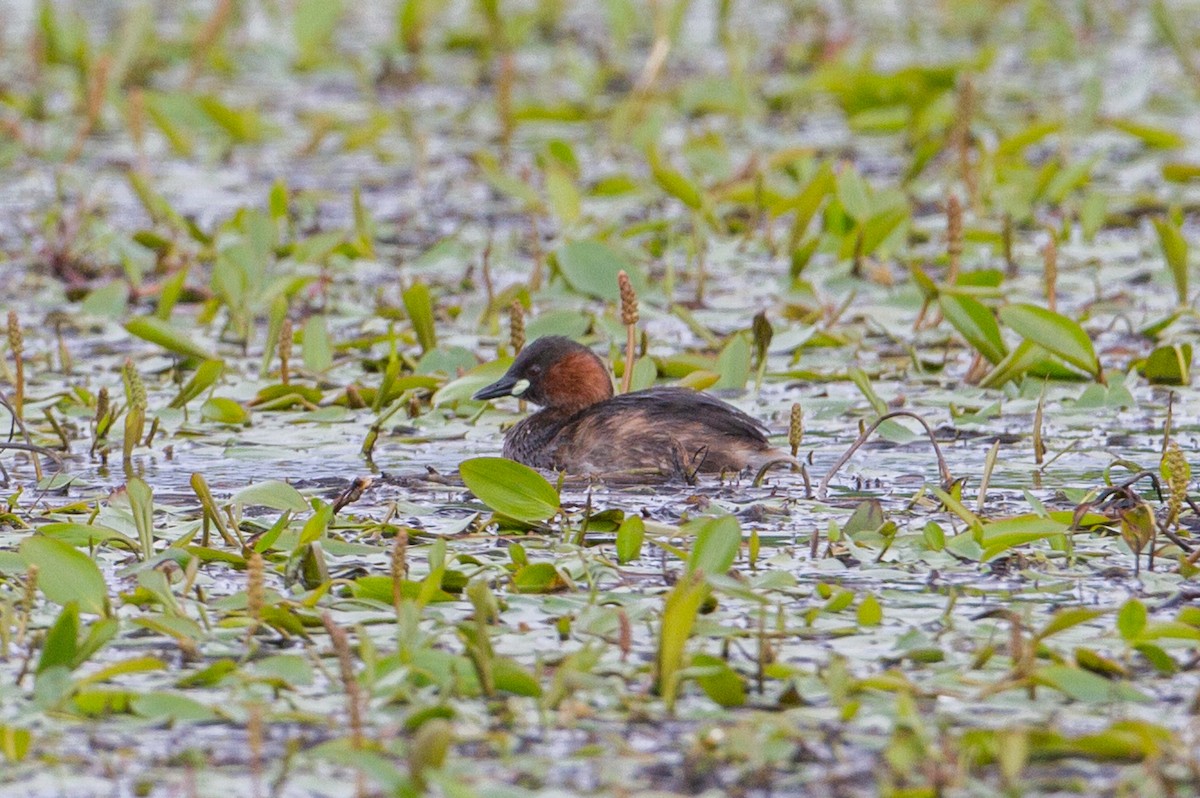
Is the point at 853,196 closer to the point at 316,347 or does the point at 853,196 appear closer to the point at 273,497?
the point at 316,347

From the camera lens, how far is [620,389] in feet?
24.2

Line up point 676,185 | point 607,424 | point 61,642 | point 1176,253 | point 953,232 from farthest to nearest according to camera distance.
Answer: point 676,185
point 1176,253
point 953,232
point 607,424
point 61,642

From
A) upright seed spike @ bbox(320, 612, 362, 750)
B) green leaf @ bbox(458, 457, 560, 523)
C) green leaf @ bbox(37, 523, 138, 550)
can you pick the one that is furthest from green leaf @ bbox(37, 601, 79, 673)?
green leaf @ bbox(458, 457, 560, 523)

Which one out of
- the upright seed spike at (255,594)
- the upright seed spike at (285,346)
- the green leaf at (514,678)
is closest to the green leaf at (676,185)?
the upright seed spike at (285,346)

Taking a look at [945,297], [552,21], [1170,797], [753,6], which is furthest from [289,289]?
[753,6]

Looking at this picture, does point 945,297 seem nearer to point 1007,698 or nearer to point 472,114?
point 1007,698

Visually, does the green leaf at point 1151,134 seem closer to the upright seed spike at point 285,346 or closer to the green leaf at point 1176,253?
the green leaf at point 1176,253

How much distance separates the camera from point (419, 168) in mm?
11680

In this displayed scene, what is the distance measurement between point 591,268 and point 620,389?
133 cm

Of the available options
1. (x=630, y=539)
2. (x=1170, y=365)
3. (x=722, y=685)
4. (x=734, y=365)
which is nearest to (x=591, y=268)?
(x=734, y=365)

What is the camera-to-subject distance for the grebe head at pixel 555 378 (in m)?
7.13

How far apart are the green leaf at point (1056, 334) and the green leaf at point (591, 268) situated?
2081mm

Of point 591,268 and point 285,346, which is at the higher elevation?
point 591,268

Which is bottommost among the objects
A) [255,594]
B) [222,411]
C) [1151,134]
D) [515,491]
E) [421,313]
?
[255,594]
